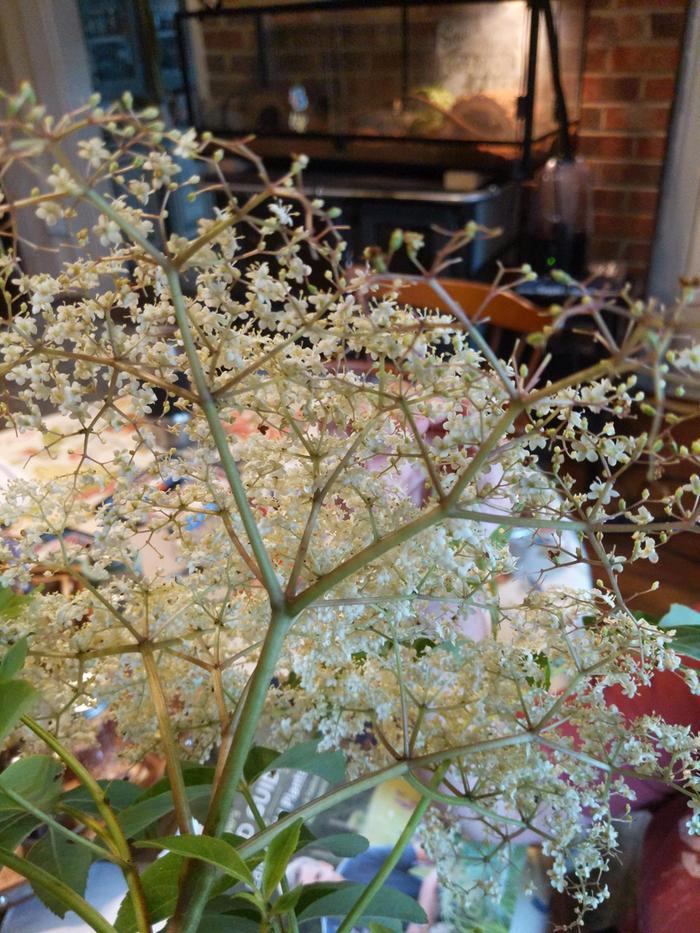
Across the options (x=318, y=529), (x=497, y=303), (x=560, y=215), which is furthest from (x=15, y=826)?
(x=560, y=215)

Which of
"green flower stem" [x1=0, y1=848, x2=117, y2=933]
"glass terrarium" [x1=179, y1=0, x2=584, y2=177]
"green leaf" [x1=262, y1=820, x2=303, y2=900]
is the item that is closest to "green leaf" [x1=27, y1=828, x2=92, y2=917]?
"green flower stem" [x1=0, y1=848, x2=117, y2=933]

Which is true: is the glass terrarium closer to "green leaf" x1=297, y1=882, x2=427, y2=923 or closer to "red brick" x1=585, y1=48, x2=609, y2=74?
"red brick" x1=585, y1=48, x2=609, y2=74

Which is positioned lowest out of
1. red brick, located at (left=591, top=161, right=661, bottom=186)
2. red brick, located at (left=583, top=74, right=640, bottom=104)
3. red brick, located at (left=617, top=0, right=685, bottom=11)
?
Answer: red brick, located at (left=591, top=161, right=661, bottom=186)

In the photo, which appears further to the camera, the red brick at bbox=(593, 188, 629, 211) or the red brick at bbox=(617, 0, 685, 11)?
the red brick at bbox=(593, 188, 629, 211)

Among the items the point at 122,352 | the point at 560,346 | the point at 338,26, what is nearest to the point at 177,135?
the point at 122,352

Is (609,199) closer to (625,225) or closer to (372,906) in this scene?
(625,225)

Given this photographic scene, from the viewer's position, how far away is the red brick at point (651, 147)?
9.58ft

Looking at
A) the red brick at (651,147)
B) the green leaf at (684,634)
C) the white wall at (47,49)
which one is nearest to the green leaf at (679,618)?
the green leaf at (684,634)

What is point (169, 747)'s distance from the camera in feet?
1.49

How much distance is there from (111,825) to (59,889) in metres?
0.04

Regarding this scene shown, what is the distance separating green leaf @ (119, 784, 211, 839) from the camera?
0.43 m

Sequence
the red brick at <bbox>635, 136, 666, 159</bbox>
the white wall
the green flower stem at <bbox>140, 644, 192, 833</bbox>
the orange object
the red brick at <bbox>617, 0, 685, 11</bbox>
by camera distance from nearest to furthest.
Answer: the green flower stem at <bbox>140, 644, 192, 833</bbox> → the orange object → the red brick at <bbox>617, 0, 685, 11</bbox> → the red brick at <bbox>635, 136, 666, 159</bbox> → the white wall

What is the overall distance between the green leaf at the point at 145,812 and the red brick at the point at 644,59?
302cm

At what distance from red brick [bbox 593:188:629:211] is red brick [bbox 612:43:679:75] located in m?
0.41
